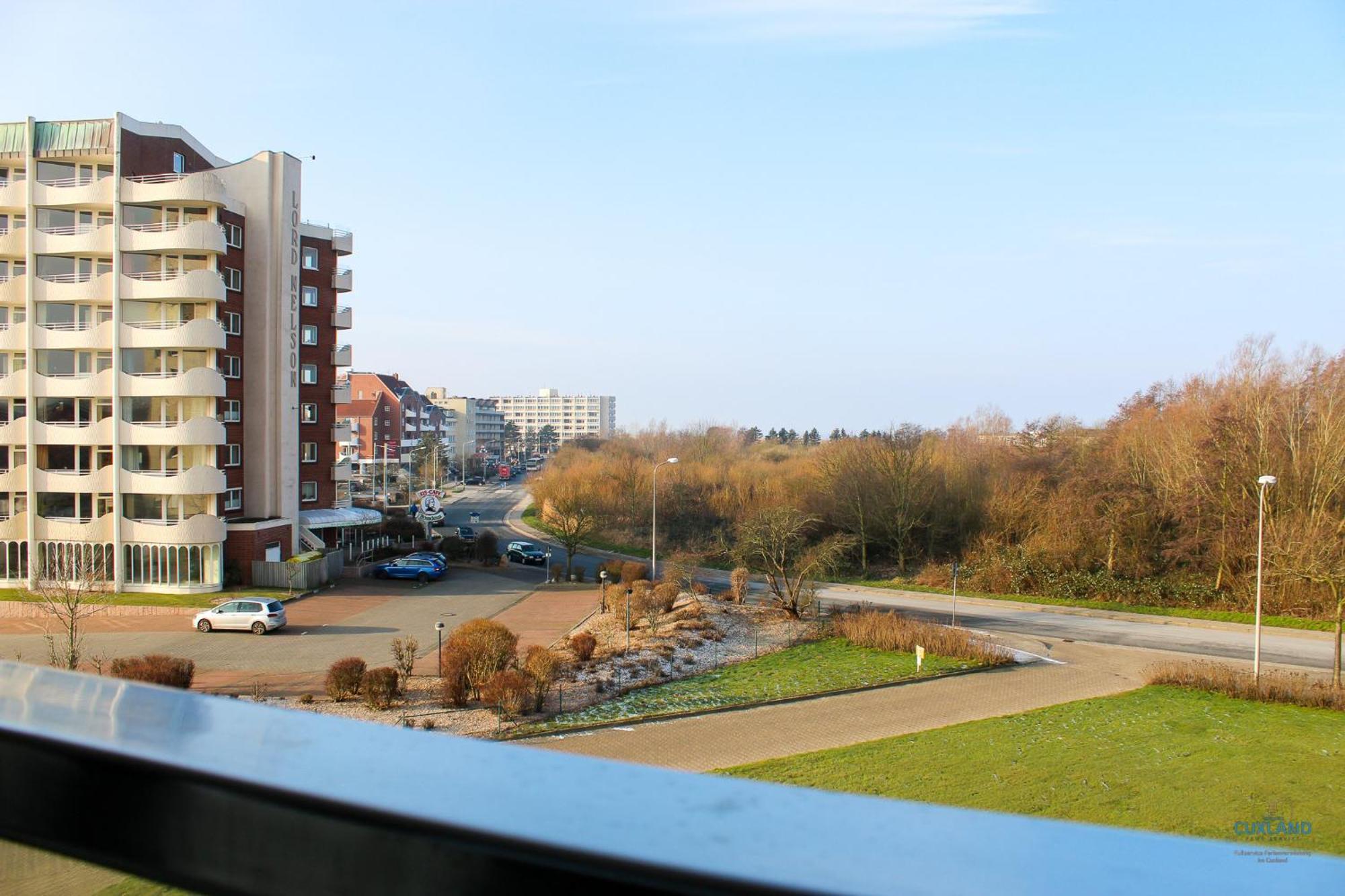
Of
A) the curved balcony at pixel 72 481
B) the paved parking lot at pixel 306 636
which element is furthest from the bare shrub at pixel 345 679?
the curved balcony at pixel 72 481

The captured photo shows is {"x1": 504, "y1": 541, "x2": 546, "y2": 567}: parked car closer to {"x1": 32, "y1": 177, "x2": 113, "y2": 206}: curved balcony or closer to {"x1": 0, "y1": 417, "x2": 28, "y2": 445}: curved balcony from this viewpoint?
{"x1": 0, "y1": 417, "x2": 28, "y2": 445}: curved balcony

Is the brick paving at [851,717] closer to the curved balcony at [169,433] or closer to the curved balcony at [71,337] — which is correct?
the curved balcony at [169,433]

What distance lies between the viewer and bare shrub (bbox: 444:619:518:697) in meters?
16.5

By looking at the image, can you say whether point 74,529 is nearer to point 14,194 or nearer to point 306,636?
point 14,194

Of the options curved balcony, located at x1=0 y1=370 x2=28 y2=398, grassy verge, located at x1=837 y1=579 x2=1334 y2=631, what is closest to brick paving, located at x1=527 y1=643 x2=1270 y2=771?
grassy verge, located at x1=837 y1=579 x2=1334 y2=631

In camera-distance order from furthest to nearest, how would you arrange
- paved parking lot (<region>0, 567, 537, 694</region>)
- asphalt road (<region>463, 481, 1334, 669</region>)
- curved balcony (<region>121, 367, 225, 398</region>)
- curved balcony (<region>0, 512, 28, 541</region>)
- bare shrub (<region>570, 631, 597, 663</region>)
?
curved balcony (<region>0, 512, 28, 541</region>), curved balcony (<region>121, 367, 225, 398</region>), asphalt road (<region>463, 481, 1334, 669</region>), bare shrub (<region>570, 631, 597, 663</region>), paved parking lot (<region>0, 567, 537, 694</region>)

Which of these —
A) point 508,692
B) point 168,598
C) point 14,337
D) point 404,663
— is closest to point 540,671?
point 508,692

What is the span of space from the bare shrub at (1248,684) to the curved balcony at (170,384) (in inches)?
1067

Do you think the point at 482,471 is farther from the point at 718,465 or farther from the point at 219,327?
the point at 219,327

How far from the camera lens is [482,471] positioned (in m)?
95.6

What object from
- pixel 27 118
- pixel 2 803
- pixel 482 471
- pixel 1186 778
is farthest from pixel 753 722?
pixel 482 471

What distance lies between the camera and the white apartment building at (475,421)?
4377 inches

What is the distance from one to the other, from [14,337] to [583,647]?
70.7 feet

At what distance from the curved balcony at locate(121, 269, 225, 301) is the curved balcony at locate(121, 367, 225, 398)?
237 centimetres
